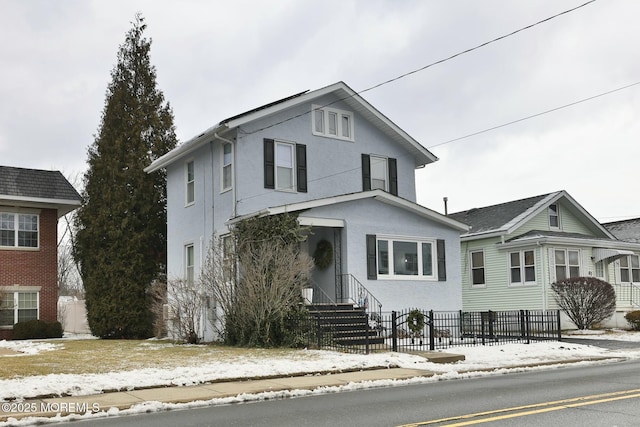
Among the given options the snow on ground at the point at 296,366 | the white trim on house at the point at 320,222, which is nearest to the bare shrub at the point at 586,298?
the snow on ground at the point at 296,366

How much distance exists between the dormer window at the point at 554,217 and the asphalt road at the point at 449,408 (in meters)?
20.3

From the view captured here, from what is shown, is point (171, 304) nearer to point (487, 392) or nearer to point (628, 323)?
point (487, 392)

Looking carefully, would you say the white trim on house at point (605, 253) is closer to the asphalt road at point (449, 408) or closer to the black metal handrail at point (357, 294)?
the black metal handrail at point (357, 294)

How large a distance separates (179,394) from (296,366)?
3412mm

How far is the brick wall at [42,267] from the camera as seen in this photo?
2827cm

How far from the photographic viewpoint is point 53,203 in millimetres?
29156

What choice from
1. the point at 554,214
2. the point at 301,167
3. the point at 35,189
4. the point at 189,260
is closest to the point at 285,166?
the point at 301,167

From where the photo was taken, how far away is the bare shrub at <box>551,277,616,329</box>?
26.0m

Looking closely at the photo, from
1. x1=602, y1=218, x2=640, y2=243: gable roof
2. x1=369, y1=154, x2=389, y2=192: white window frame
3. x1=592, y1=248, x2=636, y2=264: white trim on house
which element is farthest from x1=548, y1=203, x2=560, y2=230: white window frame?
→ x1=369, y1=154, x2=389, y2=192: white window frame

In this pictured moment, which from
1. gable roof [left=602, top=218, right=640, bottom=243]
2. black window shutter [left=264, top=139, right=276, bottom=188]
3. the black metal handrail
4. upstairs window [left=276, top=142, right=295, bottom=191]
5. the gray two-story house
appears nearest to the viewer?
the black metal handrail

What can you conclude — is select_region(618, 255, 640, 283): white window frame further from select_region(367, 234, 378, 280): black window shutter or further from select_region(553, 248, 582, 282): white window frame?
select_region(367, 234, 378, 280): black window shutter

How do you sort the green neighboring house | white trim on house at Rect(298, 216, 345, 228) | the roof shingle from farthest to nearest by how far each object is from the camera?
1. the green neighboring house
2. the roof shingle
3. white trim on house at Rect(298, 216, 345, 228)

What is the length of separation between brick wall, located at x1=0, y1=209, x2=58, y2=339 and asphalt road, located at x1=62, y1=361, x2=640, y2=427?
2129 centimetres

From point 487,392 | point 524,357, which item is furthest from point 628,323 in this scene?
point 487,392
